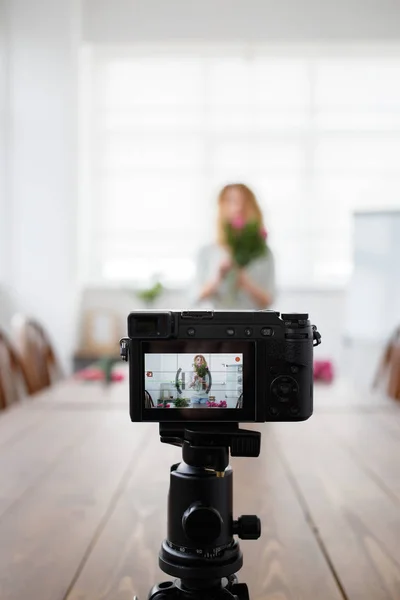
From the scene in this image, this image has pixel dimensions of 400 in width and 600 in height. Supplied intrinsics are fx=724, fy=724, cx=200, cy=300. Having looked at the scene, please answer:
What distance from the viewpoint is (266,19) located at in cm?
525

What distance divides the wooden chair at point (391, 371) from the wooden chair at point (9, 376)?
55.7 inches

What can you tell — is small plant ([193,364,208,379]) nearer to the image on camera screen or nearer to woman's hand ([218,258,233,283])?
the image on camera screen

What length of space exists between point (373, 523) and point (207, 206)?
455 centimetres

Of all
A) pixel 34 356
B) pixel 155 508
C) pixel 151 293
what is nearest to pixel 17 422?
pixel 155 508

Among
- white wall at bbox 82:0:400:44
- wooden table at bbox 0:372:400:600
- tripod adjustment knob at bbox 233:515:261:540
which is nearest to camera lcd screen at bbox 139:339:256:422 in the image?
tripod adjustment knob at bbox 233:515:261:540

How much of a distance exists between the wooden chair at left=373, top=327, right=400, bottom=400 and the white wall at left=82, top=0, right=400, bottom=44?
304cm

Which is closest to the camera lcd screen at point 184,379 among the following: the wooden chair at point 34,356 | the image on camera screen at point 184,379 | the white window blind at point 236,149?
the image on camera screen at point 184,379

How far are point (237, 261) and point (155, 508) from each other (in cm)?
160

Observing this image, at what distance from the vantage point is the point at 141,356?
2.28 ft

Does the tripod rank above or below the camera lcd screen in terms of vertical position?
below

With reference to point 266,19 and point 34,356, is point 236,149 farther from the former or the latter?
point 34,356

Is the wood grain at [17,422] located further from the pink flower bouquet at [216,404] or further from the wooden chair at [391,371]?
the wooden chair at [391,371]

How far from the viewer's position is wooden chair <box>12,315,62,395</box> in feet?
9.70

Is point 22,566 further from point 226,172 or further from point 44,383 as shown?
Result: point 226,172
